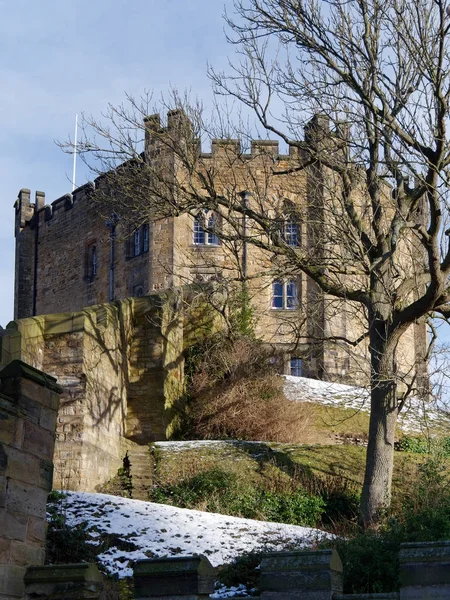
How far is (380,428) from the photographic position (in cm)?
1859

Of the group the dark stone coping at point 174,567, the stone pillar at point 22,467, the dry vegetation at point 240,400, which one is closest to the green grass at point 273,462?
the dry vegetation at point 240,400

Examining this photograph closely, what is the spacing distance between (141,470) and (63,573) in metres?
12.1

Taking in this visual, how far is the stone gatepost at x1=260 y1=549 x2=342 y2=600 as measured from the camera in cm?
779

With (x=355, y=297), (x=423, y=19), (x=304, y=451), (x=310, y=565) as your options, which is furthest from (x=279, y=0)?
(x=310, y=565)

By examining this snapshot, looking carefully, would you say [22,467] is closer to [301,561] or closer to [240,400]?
[301,561]

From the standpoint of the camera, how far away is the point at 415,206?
1969cm

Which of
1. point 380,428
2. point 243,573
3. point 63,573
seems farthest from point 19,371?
point 380,428

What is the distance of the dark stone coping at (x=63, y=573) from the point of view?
326 inches

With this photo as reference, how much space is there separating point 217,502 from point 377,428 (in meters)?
3.26

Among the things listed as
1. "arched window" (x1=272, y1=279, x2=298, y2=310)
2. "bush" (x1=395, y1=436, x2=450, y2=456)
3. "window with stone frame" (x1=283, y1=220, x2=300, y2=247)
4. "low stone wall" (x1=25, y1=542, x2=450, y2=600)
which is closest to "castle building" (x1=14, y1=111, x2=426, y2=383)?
"arched window" (x1=272, y1=279, x2=298, y2=310)

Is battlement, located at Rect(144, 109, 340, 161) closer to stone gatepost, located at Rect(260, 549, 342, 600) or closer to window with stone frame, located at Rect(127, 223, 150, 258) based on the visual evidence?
stone gatepost, located at Rect(260, 549, 342, 600)

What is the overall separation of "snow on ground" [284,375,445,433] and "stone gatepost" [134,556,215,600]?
59.5 feet

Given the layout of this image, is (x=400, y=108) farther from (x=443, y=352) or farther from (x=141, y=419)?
(x=141, y=419)

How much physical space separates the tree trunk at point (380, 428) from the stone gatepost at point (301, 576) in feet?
32.3
